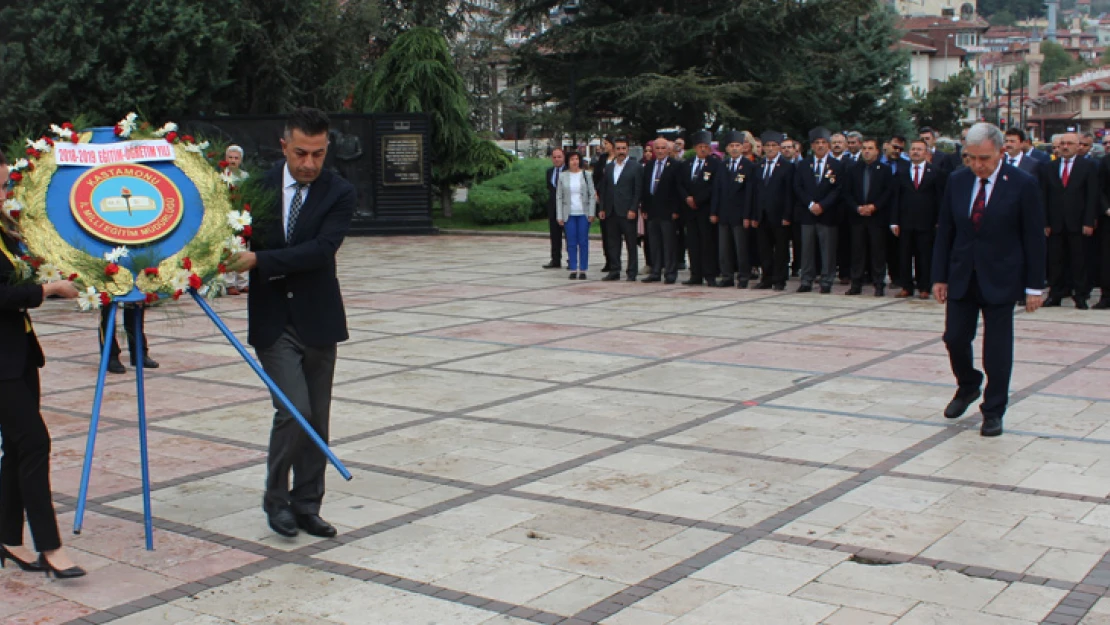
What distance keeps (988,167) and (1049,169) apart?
6898 mm

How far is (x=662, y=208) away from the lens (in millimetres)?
17469

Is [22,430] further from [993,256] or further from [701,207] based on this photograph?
[701,207]

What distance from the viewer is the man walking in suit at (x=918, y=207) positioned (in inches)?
596

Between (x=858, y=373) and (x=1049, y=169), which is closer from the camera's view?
(x=858, y=373)

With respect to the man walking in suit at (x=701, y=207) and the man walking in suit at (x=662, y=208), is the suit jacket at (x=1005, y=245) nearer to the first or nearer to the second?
the man walking in suit at (x=701, y=207)

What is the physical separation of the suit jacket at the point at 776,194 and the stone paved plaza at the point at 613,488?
3.71m

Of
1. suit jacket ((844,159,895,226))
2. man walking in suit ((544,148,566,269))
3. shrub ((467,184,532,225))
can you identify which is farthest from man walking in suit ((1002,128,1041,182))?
shrub ((467,184,532,225))

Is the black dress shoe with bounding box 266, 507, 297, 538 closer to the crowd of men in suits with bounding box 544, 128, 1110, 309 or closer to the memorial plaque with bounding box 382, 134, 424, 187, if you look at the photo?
the crowd of men in suits with bounding box 544, 128, 1110, 309

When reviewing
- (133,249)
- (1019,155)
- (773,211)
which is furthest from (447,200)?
(133,249)

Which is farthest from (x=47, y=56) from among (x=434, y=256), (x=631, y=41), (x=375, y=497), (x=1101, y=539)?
(x=1101, y=539)

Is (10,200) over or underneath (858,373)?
over

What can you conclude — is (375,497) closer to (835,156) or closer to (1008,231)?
(1008,231)

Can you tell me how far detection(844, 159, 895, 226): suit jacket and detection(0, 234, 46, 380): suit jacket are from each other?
11.8 meters

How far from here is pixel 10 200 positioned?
5.69 m
